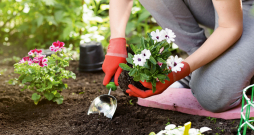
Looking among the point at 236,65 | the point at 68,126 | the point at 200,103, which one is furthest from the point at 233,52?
the point at 68,126

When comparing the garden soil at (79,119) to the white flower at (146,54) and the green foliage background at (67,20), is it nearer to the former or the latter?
the white flower at (146,54)

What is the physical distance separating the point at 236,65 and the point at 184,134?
25.8 inches

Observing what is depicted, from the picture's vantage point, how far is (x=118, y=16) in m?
1.66

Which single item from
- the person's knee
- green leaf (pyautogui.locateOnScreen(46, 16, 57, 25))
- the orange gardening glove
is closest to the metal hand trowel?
the orange gardening glove

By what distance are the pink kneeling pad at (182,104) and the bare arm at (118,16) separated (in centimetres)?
50

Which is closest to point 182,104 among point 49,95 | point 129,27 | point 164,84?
point 164,84

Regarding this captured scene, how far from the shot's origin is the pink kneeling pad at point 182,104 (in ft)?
5.04

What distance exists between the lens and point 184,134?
3.39 feet

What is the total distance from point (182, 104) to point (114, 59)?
0.56 metres

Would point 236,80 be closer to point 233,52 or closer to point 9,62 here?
point 233,52

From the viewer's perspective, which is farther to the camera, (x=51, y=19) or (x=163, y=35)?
(x=51, y=19)

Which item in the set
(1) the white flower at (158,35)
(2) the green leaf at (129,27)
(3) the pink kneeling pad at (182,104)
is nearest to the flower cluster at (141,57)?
(1) the white flower at (158,35)

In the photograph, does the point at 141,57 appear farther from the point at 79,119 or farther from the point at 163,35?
the point at 79,119

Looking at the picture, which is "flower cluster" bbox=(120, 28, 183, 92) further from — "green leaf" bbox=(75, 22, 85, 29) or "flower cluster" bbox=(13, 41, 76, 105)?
"green leaf" bbox=(75, 22, 85, 29)
